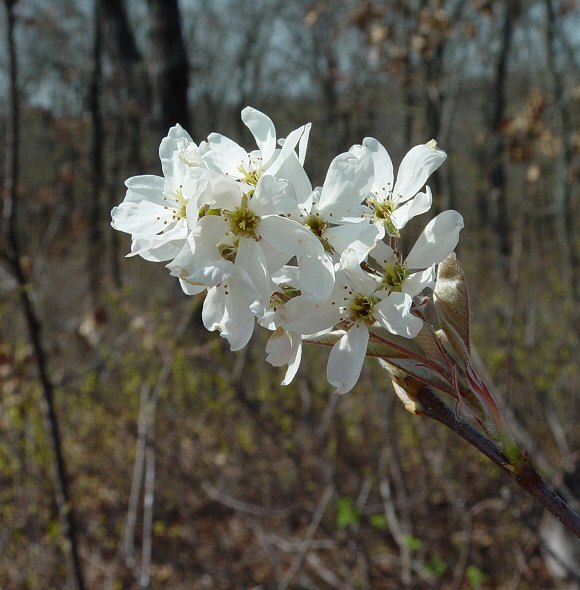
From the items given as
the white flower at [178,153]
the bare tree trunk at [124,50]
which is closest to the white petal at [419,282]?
the white flower at [178,153]

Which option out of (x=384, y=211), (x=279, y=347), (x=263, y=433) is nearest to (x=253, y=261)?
(x=279, y=347)

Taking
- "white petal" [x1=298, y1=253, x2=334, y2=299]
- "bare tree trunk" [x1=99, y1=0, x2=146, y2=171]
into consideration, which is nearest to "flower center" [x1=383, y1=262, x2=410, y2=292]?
"white petal" [x1=298, y1=253, x2=334, y2=299]

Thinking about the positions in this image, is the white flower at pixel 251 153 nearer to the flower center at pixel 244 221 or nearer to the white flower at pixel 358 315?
the flower center at pixel 244 221

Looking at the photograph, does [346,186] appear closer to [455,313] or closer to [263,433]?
[455,313]

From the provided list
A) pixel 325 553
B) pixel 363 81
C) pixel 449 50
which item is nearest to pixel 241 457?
pixel 325 553

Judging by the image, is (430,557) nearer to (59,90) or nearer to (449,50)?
(449,50)

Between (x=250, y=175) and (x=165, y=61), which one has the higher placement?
(x=165, y=61)
